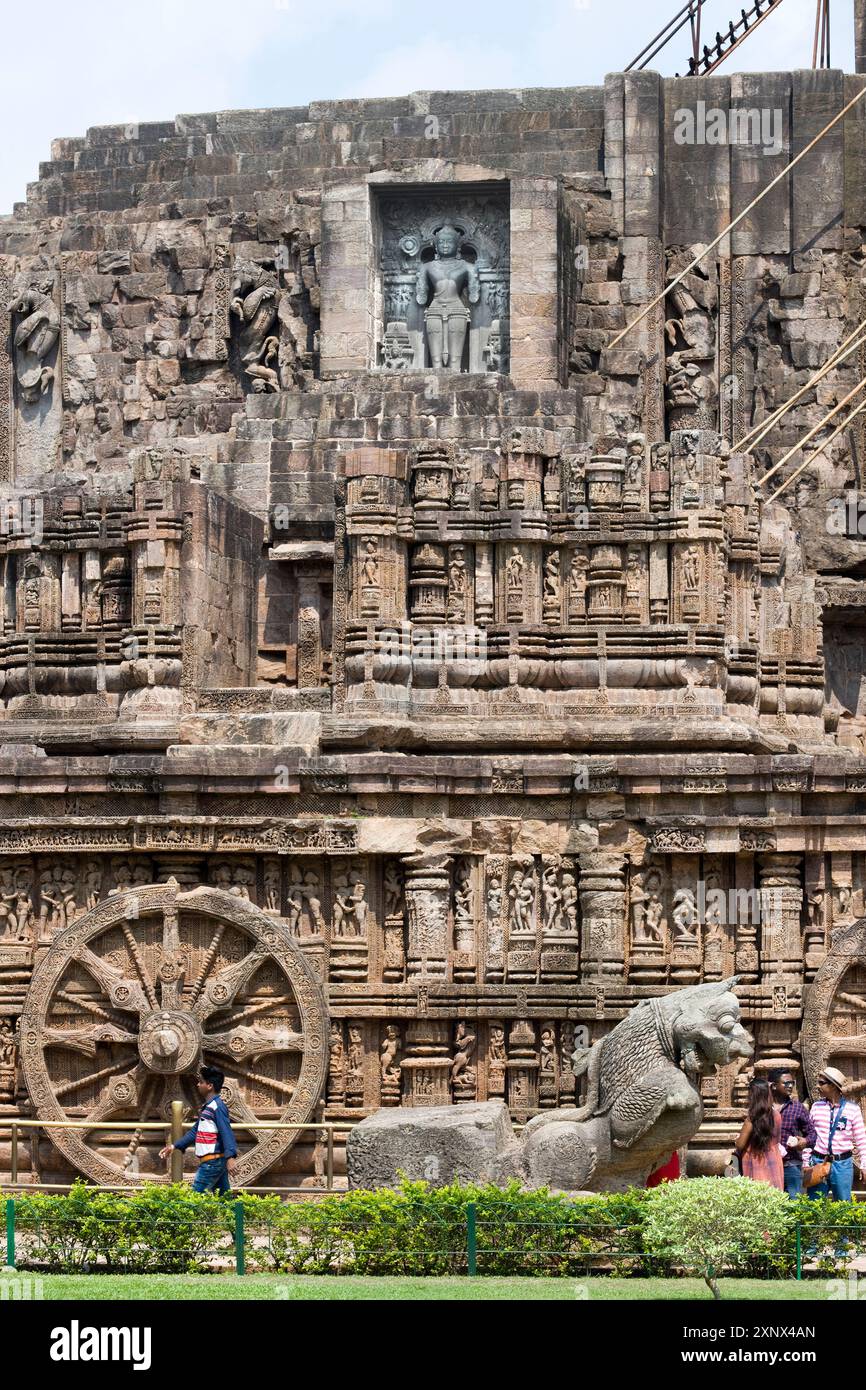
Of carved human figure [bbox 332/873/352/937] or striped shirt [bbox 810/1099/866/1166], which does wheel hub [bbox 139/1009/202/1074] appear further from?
striped shirt [bbox 810/1099/866/1166]

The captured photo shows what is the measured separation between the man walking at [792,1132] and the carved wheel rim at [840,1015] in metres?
1.43

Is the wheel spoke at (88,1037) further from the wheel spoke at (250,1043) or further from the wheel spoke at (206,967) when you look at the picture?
the wheel spoke at (250,1043)

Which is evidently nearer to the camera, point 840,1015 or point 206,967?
point 206,967

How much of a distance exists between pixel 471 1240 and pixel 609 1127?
109 inches

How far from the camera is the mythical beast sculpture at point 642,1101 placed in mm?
22344

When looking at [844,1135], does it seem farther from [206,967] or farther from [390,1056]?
[206,967]

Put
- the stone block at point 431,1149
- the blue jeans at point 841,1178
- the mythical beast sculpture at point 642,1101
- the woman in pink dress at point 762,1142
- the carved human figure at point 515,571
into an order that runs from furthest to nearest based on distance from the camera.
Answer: the carved human figure at point 515,571 → the blue jeans at point 841,1178 → the woman in pink dress at point 762,1142 → the stone block at point 431,1149 → the mythical beast sculpture at point 642,1101

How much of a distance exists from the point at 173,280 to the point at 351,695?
9.43 m

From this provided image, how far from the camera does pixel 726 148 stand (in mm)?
34750

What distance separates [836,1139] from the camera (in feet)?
77.5

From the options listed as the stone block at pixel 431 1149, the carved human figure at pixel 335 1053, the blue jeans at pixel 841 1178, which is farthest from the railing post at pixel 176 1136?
the blue jeans at pixel 841 1178

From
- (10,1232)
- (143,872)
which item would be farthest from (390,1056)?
(10,1232)

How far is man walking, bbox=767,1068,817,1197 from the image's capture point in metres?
23.6
